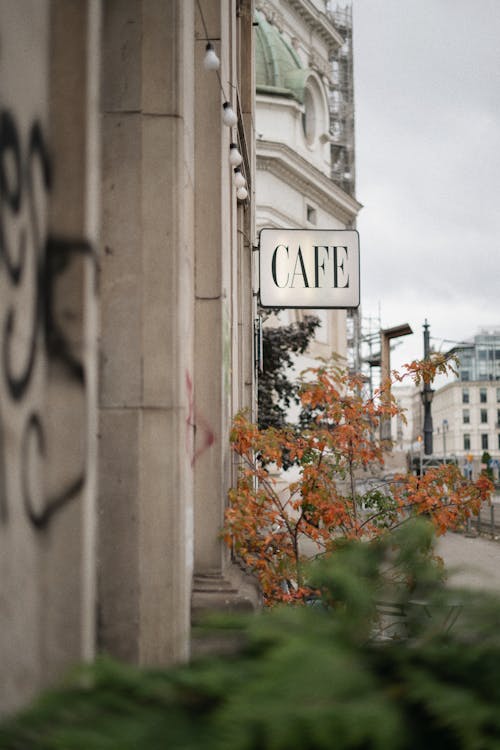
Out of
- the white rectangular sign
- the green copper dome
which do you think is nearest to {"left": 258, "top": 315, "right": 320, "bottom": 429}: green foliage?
the white rectangular sign

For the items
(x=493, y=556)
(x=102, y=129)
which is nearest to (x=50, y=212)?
(x=102, y=129)

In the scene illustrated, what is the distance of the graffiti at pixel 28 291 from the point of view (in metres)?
2.91

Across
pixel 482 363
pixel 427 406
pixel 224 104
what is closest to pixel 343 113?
pixel 427 406

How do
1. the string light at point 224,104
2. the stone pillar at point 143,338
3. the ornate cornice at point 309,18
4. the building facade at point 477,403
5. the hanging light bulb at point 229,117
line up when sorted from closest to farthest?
the stone pillar at point 143,338 → the string light at point 224,104 → the hanging light bulb at point 229,117 → the ornate cornice at point 309,18 → the building facade at point 477,403

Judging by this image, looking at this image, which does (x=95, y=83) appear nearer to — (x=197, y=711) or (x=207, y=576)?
(x=197, y=711)

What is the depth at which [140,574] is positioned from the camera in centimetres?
425

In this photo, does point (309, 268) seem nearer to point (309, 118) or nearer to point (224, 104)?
point (224, 104)

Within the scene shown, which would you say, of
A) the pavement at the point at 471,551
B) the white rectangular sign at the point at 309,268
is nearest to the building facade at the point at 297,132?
the pavement at the point at 471,551

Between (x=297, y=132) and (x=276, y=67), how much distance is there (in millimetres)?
3773

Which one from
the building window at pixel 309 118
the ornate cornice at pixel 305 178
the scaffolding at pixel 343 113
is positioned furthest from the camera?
the scaffolding at pixel 343 113

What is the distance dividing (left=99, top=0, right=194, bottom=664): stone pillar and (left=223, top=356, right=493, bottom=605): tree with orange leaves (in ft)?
6.97

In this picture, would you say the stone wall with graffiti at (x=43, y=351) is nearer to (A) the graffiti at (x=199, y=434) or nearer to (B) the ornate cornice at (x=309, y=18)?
(A) the graffiti at (x=199, y=434)

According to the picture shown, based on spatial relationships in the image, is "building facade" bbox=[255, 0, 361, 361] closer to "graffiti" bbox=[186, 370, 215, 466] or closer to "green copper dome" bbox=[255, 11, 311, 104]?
"green copper dome" bbox=[255, 11, 311, 104]

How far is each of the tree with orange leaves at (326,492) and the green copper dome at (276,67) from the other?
36140mm
